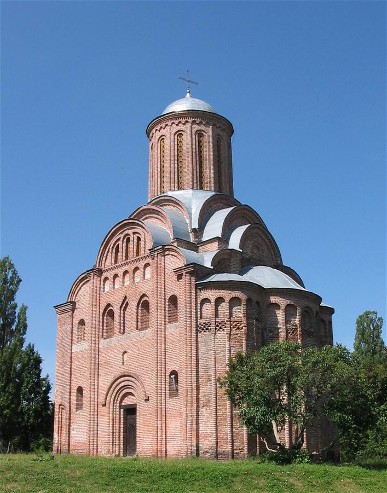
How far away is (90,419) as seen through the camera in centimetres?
2164

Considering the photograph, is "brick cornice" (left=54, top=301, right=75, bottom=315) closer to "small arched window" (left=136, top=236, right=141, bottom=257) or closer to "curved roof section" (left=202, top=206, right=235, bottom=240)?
"small arched window" (left=136, top=236, right=141, bottom=257)

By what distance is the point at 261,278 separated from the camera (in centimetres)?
→ 2088

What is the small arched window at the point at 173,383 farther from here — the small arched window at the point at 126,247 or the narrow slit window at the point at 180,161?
the narrow slit window at the point at 180,161

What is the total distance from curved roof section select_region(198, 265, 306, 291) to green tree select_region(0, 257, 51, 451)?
10.7 meters

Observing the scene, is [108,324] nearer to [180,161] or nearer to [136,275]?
[136,275]

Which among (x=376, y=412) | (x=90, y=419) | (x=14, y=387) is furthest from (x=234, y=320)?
(x=14, y=387)

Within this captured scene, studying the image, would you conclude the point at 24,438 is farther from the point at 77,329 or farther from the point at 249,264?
the point at 249,264

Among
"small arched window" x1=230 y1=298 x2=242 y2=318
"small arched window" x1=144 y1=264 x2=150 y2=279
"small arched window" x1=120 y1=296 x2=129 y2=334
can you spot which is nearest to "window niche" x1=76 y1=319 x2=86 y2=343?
"small arched window" x1=120 y1=296 x2=129 y2=334

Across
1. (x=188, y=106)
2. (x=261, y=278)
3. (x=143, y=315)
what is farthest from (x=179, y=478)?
(x=188, y=106)

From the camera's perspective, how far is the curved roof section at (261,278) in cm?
1983

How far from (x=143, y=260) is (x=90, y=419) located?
577 cm

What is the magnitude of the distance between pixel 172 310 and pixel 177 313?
1.06 ft

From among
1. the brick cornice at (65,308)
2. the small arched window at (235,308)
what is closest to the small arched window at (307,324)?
the small arched window at (235,308)

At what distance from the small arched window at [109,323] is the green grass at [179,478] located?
6.60 metres
